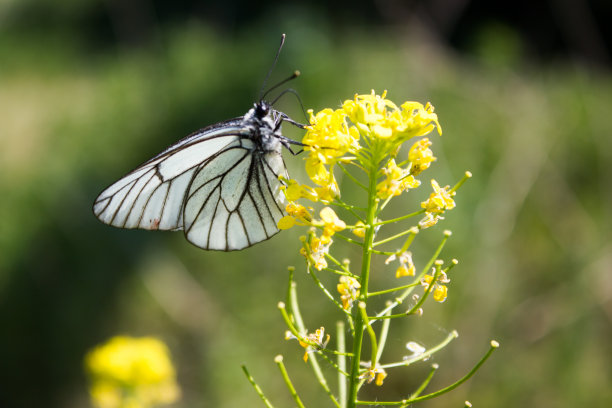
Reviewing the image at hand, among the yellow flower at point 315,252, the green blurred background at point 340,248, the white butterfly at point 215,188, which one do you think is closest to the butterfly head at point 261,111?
the white butterfly at point 215,188

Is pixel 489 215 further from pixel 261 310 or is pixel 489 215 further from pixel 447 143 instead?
pixel 261 310

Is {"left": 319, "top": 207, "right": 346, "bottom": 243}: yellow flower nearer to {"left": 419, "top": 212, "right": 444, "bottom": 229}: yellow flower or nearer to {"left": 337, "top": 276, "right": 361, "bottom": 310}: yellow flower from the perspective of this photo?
{"left": 337, "top": 276, "right": 361, "bottom": 310}: yellow flower

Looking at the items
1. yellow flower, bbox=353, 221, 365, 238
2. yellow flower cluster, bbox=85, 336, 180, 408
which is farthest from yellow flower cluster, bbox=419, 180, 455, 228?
yellow flower cluster, bbox=85, 336, 180, 408

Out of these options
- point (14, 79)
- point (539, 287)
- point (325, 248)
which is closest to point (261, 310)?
point (539, 287)

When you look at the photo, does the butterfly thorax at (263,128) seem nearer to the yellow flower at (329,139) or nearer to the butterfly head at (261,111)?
the butterfly head at (261,111)

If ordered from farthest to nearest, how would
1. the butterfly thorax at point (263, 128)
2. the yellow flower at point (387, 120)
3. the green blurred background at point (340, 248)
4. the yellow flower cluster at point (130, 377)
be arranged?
the green blurred background at point (340, 248) < the yellow flower cluster at point (130, 377) < the butterfly thorax at point (263, 128) < the yellow flower at point (387, 120)

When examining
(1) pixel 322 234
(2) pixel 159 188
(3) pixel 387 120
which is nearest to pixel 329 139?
(3) pixel 387 120
